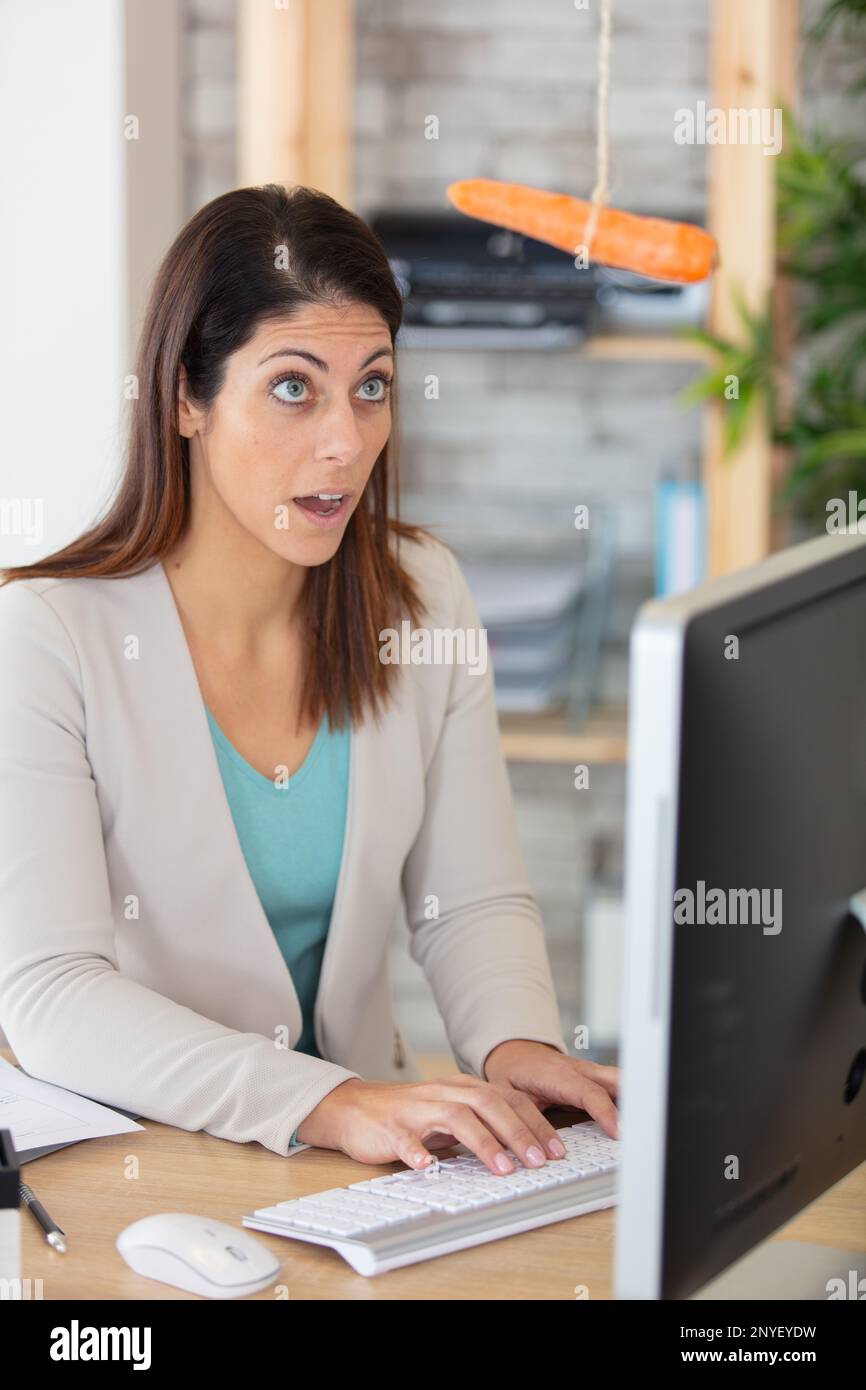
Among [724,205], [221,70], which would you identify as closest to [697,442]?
[724,205]

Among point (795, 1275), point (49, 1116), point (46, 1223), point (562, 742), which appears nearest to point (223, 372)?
point (49, 1116)

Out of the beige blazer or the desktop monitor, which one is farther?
the beige blazer

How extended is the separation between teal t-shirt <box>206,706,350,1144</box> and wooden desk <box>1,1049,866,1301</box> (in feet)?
1.09

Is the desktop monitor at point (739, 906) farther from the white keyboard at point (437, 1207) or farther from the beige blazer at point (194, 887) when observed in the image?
the beige blazer at point (194, 887)

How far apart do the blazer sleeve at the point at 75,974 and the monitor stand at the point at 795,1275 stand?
352 mm

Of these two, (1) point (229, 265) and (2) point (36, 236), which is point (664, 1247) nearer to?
(1) point (229, 265)

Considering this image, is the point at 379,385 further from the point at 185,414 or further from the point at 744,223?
the point at 744,223

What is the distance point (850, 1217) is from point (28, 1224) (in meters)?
0.57

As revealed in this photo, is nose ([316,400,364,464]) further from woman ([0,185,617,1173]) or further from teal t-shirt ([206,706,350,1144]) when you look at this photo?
teal t-shirt ([206,706,350,1144])

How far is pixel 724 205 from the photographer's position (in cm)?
232

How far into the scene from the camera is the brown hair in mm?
1465

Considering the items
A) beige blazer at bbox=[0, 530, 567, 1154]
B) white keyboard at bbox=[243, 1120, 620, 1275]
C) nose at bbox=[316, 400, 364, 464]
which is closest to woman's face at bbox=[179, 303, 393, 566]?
nose at bbox=[316, 400, 364, 464]

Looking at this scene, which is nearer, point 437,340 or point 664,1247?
point 664,1247

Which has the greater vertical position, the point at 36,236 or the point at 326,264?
the point at 36,236
